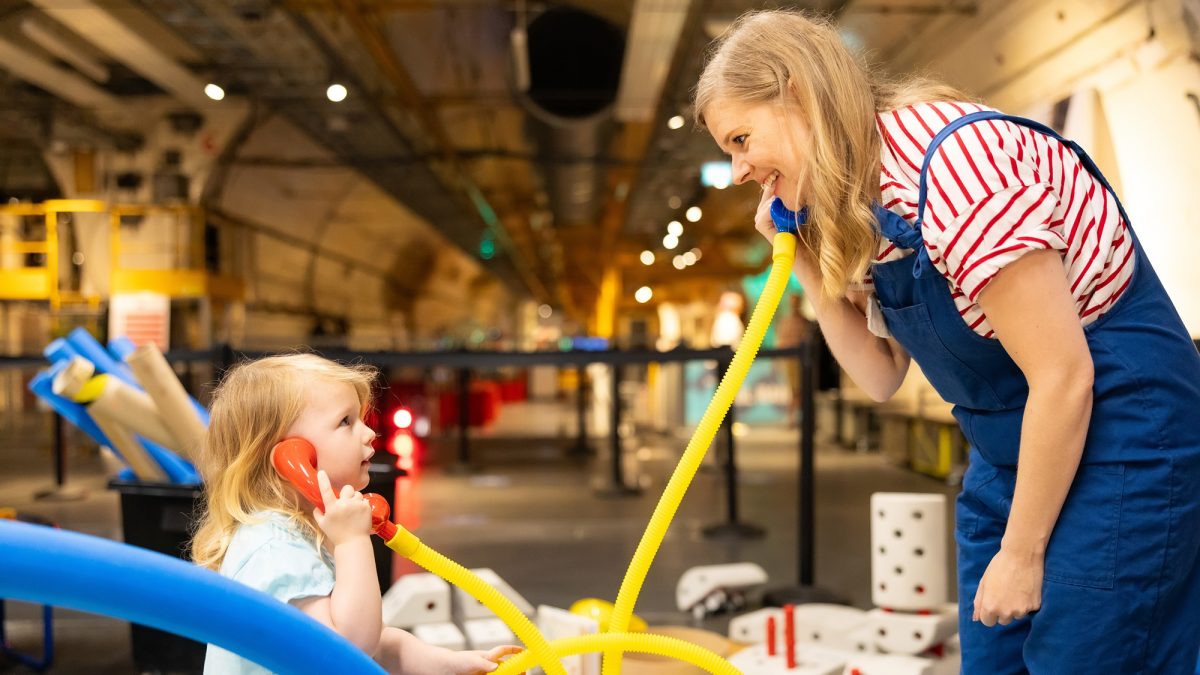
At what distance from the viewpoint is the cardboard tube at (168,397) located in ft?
8.73

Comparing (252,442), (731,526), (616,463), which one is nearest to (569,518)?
(731,526)

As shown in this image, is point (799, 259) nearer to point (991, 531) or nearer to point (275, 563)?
point (991, 531)

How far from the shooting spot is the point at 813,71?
47.8 inches

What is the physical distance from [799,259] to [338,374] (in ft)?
2.25

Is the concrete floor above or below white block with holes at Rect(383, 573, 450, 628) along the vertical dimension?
below

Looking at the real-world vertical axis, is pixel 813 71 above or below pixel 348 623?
above

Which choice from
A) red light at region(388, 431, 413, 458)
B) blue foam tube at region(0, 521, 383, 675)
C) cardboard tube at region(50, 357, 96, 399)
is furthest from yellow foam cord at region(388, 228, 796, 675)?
red light at region(388, 431, 413, 458)

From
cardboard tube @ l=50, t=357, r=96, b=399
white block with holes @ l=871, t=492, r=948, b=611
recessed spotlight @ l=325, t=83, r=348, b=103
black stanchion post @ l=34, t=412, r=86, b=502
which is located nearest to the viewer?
cardboard tube @ l=50, t=357, r=96, b=399

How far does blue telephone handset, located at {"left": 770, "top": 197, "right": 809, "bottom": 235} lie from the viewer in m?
1.38

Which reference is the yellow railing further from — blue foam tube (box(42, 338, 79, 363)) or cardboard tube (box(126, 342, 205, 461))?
cardboard tube (box(126, 342, 205, 461))

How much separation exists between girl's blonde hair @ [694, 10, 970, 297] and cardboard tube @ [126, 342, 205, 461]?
6.05 feet

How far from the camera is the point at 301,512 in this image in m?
1.48

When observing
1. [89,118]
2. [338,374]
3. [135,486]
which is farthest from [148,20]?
[338,374]

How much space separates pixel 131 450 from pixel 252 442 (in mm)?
1646
